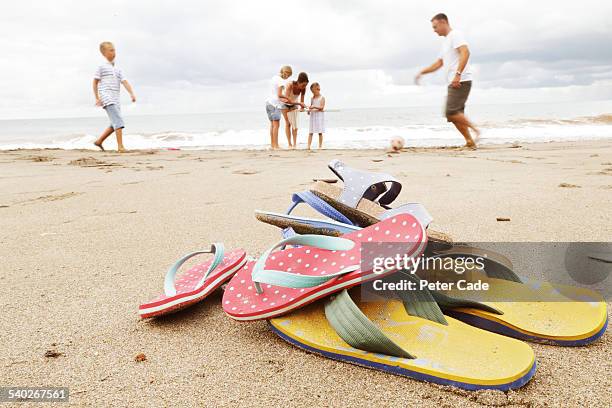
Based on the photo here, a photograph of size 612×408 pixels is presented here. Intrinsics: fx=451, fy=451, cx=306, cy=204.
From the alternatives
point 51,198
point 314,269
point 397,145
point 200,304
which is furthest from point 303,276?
point 397,145

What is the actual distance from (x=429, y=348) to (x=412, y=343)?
0.11 ft

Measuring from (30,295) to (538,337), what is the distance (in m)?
1.30

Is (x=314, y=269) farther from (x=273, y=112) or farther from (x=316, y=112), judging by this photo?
(x=316, y=112)

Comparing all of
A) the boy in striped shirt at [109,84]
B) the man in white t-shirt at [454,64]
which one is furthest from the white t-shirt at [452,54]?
the boy in striped shirt at [109,84]

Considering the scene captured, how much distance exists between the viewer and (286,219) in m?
1.19

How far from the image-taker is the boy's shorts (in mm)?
6207

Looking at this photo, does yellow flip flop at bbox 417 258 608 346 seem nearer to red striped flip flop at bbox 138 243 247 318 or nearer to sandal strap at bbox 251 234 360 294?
sandal strap at bbox 251 234 360 294

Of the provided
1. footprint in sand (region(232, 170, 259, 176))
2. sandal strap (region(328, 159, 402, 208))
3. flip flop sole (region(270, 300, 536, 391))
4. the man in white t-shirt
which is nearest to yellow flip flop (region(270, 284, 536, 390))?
flip flop sole (region(270, 300, 536, 391))

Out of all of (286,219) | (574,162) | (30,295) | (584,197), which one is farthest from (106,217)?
(574,162)

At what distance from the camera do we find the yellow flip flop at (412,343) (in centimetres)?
79

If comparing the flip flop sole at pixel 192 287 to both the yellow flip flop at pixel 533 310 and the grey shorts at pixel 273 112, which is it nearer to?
the yellow flip flop at pixel 533 310

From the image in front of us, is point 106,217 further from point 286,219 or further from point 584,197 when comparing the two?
point 584,197

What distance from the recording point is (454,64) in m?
4.88

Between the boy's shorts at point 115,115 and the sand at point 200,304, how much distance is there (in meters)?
3.01
